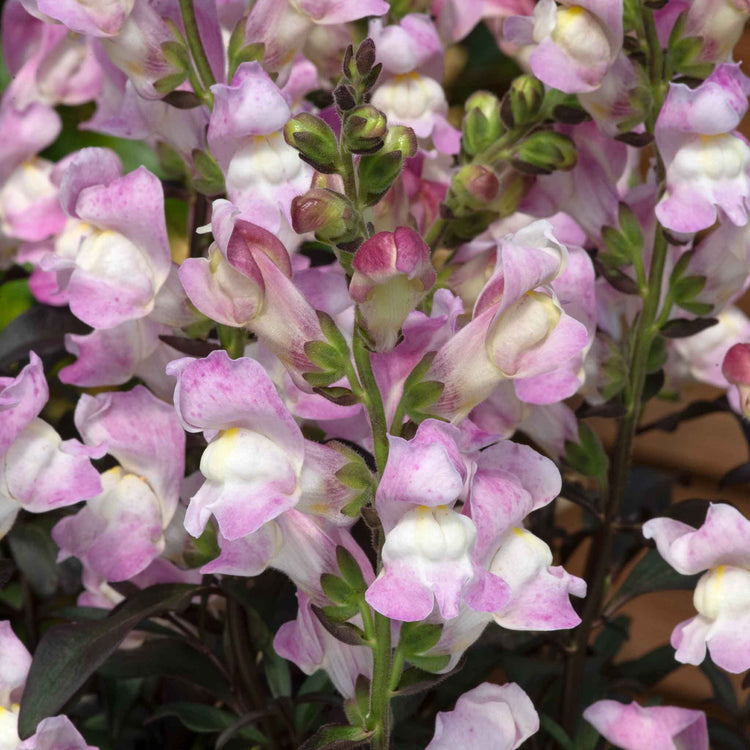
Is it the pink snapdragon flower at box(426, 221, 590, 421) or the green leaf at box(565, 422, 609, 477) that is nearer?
the pink snapdragon flower at box(426, 221, 590, 421)

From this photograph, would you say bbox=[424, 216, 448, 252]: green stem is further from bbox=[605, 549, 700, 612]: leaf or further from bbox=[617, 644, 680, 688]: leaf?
bbox=[617, 644, 680, 688]: leaf

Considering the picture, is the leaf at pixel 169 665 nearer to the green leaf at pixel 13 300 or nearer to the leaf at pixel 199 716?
the leaf at pixel 199 716

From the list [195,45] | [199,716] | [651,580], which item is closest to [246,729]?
[199,716]

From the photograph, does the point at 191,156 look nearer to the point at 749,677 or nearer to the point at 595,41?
the point at 595,41

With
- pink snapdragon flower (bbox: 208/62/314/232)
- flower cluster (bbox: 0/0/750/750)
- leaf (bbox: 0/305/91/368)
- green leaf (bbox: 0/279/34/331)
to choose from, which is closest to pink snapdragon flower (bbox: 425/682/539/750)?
flower cluster (bbox: 0/0/750/750)

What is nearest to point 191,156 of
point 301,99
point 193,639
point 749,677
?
point 301,99

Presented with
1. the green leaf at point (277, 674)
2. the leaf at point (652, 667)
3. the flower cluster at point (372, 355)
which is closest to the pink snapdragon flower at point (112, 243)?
the flower cluster at point (372, 355)
